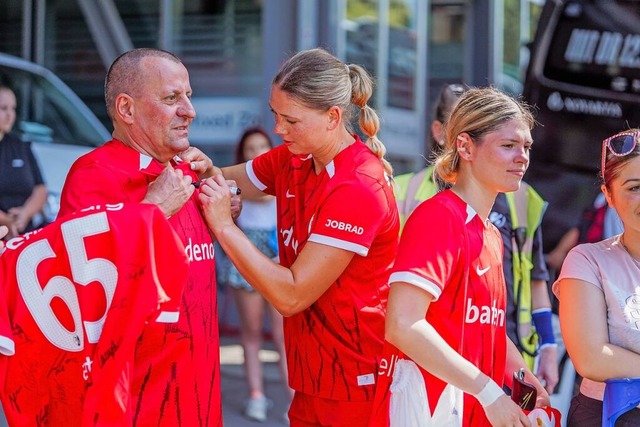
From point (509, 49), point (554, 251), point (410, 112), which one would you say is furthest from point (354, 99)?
point (509, 49)

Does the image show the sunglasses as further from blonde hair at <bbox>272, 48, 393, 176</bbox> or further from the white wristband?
the white wristband

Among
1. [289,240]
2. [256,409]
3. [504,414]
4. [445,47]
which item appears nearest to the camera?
[504,414]

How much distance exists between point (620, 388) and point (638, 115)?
3983 mm

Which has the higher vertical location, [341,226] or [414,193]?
[341,226]

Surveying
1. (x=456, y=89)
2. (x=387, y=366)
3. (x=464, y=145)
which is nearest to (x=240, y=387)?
(x=456, y=89)

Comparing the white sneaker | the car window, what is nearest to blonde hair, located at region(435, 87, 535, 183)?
the white sneaker

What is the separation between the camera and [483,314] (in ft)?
9.73

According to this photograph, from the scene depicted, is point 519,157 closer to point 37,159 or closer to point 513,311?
point 513,311

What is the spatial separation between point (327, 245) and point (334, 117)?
1.46 ft

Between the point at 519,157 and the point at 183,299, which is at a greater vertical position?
the point at 519,157

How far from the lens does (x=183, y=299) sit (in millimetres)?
3102

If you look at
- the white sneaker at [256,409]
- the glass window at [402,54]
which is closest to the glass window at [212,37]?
the glass window at [402,54]

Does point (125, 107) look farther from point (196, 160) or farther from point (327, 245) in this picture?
point (327, 245)

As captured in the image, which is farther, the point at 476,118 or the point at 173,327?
the point at 476,118
